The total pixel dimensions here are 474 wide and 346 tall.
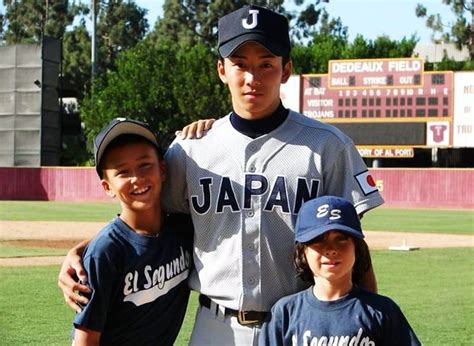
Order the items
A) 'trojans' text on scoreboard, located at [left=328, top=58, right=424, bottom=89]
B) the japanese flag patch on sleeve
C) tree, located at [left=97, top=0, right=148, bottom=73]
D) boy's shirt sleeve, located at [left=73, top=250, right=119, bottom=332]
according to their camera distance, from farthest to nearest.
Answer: tree, located at [left=97, top=0, right=148, bottom=73]
'trojans' text on scoreboard, located at [left=328, top=58, right=424, bottom=89]
the japanese flag patch on sleeve
boy's shirt sleeve, located at [left=73, top=250, right=119, bottom=332]

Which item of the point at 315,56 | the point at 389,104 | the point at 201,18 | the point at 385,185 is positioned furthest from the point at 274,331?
the point at 201,18

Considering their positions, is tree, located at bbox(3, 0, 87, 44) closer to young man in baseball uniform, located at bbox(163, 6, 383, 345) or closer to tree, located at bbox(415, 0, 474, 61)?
tree, located at bbox(415, 0, 474, 61)

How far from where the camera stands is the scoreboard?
28.4m

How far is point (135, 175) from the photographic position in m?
2.60

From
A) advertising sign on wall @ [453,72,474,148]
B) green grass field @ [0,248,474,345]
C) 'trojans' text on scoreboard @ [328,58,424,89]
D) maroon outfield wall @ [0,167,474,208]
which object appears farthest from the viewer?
'trojans' text on scoreboard @ [328,58,424,89]

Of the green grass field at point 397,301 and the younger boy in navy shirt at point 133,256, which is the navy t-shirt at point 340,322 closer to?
the younger boy in navy shirt at point 133,256

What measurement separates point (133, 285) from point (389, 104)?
2700 centimetres

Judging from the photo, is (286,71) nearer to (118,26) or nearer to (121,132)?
(121,132)

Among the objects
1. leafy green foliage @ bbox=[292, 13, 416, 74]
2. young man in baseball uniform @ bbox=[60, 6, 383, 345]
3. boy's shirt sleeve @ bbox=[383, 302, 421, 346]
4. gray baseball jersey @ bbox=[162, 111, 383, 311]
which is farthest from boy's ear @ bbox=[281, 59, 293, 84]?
leafy green foliage @ bbox=[292, 13, 416, 74]

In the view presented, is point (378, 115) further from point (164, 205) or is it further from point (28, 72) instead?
point (164, 205)

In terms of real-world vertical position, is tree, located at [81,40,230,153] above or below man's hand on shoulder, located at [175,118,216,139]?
above

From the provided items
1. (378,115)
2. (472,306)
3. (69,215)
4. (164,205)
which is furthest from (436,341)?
(378,115)

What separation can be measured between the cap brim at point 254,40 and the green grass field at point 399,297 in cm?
331

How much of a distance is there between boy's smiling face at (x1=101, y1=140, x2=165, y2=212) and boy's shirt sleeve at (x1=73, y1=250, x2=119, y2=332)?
0.65 feet
